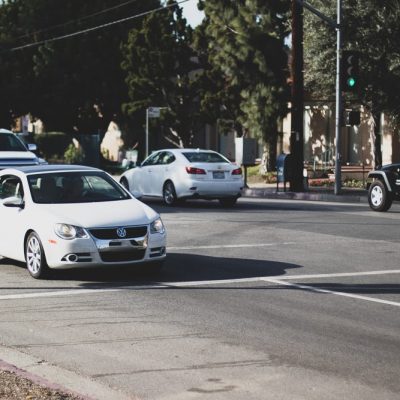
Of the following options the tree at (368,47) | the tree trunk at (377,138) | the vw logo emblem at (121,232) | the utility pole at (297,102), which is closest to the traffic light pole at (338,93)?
the utility pole at (297,102)

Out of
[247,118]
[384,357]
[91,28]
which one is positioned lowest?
[384,357]

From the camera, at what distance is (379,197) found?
2348 cm

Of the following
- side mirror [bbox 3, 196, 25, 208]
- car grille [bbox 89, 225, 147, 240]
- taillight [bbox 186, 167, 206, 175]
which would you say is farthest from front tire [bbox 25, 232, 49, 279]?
taillight [bbox 186, 167, 206, 175]

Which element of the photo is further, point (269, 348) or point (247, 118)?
point (247, 118)

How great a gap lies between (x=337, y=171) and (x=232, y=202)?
6131 mm

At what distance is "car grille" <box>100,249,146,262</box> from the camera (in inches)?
473

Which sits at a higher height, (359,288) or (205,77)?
(205,77)

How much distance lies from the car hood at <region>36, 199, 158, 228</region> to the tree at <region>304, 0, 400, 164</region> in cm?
2113

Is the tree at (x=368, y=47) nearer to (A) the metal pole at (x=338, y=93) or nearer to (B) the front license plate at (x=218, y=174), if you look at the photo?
(A) the metal pole at (x=338, y=93)

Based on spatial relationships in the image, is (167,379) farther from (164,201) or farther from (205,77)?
(205,77)

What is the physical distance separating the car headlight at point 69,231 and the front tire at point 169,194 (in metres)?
12.8

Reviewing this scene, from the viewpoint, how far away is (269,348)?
831 centimetres

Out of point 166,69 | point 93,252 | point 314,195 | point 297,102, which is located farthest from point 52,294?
point 166,69

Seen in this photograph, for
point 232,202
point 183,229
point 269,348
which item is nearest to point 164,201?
point 232,202
